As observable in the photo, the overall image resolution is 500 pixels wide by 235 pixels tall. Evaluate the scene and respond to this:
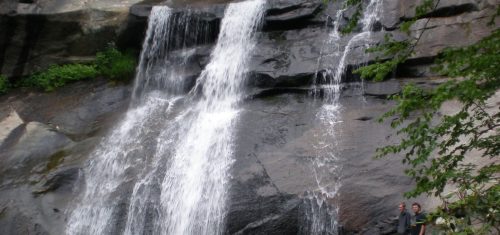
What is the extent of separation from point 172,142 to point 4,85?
24.6 feet

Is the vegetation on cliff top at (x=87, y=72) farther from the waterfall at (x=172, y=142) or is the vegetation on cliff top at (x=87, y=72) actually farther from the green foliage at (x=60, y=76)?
the waterfall at (x=172, y=142)

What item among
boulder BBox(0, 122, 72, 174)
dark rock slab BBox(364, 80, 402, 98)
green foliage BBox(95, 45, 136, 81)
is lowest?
boulder BBox(0, 122, 72, 174)

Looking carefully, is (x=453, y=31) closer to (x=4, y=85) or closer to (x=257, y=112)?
(x=257, y=112)

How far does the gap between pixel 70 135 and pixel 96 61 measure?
3748 mm

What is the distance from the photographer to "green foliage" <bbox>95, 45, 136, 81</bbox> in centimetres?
1655

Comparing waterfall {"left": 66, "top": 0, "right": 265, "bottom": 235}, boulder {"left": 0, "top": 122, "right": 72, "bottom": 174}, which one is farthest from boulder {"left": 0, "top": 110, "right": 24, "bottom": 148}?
waterfall {"left": 66, "top": 0, "right": 265, "bottom": 235}

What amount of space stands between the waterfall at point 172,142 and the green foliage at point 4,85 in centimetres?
442

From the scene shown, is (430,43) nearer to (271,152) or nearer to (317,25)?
(317,25)

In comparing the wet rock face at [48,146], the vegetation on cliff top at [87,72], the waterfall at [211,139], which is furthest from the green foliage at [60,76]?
the waterfall at [211,139]

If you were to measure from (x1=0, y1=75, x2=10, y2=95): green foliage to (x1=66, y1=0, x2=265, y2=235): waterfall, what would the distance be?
174 inches

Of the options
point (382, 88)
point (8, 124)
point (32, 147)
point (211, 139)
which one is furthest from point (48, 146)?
point (382, 88)

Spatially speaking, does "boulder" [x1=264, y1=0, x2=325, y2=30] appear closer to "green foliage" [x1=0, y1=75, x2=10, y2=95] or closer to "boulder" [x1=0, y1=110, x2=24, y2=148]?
"boulder" [x1=0, y1=110, x2=24, y2=148]

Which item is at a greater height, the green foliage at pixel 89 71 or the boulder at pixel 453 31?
the boulder at pixel 453 31

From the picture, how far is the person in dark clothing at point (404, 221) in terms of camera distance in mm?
8883
